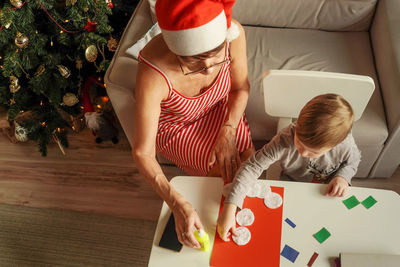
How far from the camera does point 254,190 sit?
1122 millimetres

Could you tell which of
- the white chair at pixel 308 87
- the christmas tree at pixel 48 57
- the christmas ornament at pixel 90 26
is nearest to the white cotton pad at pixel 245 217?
the white chair at pixel 308 87

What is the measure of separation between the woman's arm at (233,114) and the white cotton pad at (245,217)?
22 centimetres

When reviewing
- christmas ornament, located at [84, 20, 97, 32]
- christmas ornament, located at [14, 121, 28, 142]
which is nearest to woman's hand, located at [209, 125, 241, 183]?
christmas ornament, located at [84, 20, 97, 32]

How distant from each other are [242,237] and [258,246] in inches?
2.2

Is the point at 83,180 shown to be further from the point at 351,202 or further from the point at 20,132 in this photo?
the point at 351,202

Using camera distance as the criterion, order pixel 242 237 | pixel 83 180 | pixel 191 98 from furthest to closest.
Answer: pixel 83 180, pixel 191 98, pixel 242 237

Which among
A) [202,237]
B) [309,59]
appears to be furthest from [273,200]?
[309,59]

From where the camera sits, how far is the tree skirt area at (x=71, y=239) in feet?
5.77

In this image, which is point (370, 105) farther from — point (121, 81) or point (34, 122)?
point (34, 122)

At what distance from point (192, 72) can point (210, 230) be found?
55 centimetres

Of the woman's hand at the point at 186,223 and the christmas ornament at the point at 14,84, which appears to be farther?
the christmas ornament at the point at 14,84

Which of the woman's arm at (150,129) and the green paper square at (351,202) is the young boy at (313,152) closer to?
the green paper square at (351,202)

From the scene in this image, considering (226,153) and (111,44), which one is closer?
(226,153)

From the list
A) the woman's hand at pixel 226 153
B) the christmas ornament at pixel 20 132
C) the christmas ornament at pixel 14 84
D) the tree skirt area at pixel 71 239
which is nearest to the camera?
the woman's hand at pixel 226 153
